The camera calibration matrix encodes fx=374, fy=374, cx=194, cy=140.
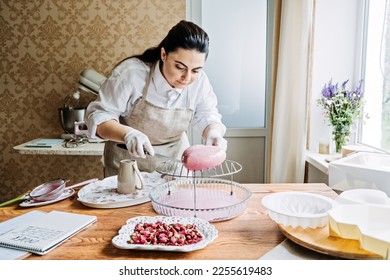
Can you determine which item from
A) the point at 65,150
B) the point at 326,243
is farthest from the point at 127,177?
the point at 65,150

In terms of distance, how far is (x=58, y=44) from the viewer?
9.12 ft

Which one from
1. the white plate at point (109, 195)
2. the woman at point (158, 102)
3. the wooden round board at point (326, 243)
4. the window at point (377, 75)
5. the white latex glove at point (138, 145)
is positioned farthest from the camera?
the window at point (377, 75)

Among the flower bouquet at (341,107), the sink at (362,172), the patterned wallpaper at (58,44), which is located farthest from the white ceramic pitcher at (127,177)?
the patterned wallpaper at (58,44)

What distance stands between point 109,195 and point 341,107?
1521mm

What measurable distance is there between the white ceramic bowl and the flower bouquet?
1.27 metres

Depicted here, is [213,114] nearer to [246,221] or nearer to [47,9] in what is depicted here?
[246,221]

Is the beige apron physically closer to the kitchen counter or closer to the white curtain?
the kitchen counter

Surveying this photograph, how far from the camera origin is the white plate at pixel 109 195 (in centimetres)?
114

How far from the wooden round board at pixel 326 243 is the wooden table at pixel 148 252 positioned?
0.05m

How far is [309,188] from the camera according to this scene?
136 cm

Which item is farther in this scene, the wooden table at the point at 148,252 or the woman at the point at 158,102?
the woman at the point at 158,102

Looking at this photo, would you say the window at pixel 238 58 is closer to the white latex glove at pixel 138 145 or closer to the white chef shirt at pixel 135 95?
the white chef shirt at pixel 135 95

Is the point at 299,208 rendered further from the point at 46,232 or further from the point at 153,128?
the point at 153,128

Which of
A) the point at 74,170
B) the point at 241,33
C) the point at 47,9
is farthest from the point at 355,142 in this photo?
the point at 47,9
